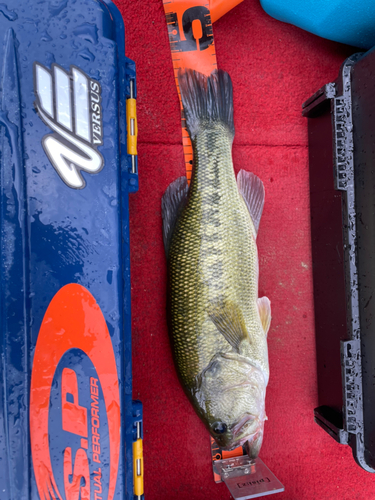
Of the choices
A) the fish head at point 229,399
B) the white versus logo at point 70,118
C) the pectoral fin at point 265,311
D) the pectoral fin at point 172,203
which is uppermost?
the white versus logo at point 70,118

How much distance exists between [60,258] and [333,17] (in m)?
1.67

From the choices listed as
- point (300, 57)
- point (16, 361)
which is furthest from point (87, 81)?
point (300, 57)

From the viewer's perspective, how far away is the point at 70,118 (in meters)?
1.12

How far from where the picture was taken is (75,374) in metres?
1.11

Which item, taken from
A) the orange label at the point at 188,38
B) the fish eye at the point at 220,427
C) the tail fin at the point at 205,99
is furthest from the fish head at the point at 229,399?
the tail fin at the point at 205,99

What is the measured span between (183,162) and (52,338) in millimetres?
1042

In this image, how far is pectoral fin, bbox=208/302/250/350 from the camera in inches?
53.3

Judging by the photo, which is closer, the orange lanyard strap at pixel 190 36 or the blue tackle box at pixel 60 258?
the blue tackle box at pixel 60 258

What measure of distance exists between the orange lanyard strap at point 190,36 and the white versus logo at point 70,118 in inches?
23.7

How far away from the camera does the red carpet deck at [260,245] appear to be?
163 cm

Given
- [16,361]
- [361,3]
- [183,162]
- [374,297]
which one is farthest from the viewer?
[183,162]

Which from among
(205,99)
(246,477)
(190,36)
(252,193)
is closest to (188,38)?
(190,36)

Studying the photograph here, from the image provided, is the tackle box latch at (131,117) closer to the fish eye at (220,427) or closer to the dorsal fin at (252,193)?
the dorsal fin at (252,193)

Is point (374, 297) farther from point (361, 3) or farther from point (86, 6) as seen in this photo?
point (86, 6)
